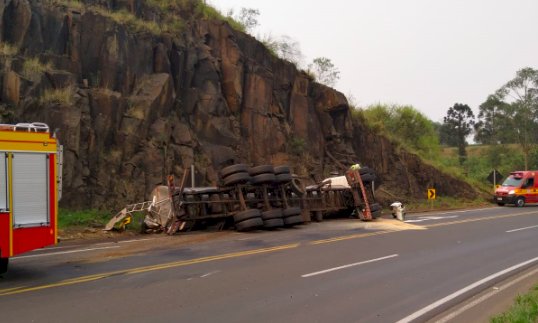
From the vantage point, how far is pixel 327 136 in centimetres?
3562

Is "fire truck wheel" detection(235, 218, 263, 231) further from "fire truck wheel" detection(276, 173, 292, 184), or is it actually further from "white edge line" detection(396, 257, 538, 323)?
"white edge line" detection(396, 257, 538, 323)

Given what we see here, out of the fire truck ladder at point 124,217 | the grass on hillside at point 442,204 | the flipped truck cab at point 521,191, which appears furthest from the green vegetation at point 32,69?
the flipped truck cab at point 521,191

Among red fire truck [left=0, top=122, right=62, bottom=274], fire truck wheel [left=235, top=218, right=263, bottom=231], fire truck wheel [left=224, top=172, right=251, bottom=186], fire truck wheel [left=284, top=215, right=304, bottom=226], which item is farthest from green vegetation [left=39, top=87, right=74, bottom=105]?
red fire truck [left=0, top=122, right=62, bottom=274]

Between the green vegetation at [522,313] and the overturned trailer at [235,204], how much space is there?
37.0 feet

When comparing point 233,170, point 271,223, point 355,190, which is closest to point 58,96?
point 233,170

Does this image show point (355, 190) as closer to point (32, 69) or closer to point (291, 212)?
point (291, 212)

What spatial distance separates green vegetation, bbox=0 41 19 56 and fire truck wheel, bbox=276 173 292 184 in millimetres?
10718

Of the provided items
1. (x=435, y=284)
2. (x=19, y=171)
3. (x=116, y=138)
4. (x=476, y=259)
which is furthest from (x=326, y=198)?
(x=19, y=171)

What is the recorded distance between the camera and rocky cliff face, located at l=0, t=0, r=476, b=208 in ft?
67.1

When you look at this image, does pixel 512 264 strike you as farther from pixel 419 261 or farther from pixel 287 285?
pixel 287 285

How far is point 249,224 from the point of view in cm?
1842

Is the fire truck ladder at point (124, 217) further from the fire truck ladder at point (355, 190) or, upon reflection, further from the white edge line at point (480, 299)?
the white edge line at point (480, 299)

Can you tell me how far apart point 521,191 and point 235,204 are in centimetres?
2414

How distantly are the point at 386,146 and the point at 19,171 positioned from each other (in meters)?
32.9
